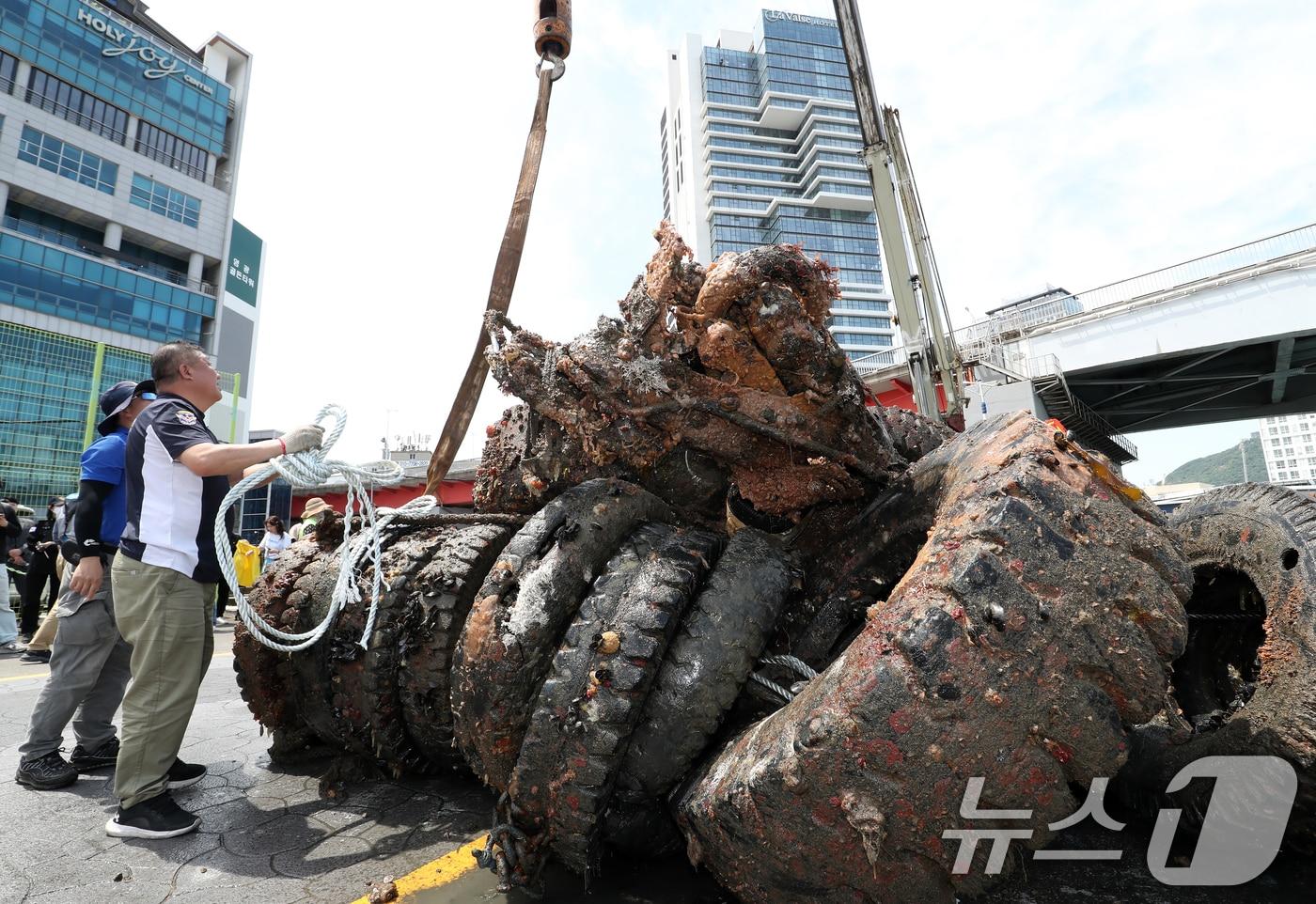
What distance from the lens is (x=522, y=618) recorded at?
2074 millimetres

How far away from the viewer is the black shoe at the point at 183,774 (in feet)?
10.3

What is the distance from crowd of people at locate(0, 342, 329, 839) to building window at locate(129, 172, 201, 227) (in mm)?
50470

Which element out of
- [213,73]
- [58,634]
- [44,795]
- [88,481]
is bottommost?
[44,795]

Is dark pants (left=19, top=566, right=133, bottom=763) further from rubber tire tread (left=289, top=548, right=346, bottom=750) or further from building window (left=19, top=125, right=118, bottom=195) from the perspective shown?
building window (left=19, top=125, right=118, bottom=195)

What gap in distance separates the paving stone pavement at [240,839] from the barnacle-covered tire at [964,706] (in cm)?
153

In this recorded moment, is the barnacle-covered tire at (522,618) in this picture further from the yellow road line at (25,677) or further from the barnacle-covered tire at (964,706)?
the yellow road line at (25,677)

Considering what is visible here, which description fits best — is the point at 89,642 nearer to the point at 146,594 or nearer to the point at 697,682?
the point at 146,594

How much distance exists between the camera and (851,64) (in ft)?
37.3

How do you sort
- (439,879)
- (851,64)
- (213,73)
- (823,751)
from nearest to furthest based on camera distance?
1. (823,751)
2. (439,879)
3. (851,64)
4. (213,73)

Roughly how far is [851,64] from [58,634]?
12.7 meters

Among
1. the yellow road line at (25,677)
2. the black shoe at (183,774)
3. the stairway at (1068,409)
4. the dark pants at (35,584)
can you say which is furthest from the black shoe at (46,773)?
the stairway at (1068,409)

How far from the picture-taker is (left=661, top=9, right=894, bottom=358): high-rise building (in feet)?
354

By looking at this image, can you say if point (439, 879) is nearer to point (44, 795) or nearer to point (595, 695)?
point (595, 695)

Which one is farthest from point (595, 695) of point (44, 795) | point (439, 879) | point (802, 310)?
point (44, 795)
